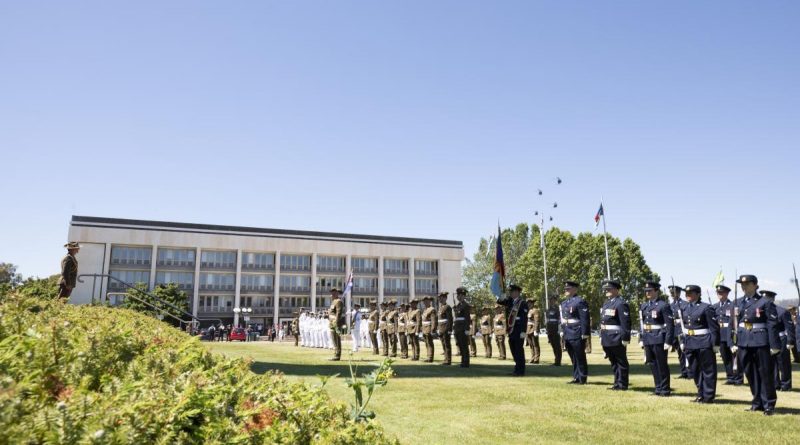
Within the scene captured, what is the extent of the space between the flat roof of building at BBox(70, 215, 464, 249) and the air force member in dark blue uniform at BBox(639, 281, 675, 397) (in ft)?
228

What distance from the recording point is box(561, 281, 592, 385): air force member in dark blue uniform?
11.1 meters

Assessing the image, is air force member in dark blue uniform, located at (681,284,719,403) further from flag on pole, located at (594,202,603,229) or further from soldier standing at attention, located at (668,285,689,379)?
flag on pole, located at (594,202,603,229)

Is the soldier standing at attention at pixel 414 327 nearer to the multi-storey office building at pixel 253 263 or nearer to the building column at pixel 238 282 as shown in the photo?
the multi-storey office building at pixel 253 263

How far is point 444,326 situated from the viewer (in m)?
16.1

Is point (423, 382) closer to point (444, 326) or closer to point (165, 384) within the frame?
point (444, 326)

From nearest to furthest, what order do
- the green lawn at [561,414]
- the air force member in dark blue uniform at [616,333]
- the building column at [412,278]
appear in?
the green lawn at [561,414] → the air force member in dark blue uniform at [616,333] → the building column at [412,278]

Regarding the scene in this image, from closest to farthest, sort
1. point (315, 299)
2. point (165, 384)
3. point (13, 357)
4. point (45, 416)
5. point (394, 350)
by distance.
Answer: point (45, 416), point (165, 384), point (13, 357), point (394, 350), point (315, 299)

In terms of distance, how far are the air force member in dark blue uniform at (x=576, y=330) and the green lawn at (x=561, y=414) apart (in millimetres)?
369

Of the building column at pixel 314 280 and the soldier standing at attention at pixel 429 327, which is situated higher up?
the building column at pixel 314 280

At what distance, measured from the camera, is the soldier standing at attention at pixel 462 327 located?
14711 millimetres

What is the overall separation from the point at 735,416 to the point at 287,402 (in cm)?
765

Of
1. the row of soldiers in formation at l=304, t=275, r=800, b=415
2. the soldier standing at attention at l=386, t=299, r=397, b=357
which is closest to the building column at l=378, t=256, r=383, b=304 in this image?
the soldier standing at attention at l=386, t=299, r=397, b=357

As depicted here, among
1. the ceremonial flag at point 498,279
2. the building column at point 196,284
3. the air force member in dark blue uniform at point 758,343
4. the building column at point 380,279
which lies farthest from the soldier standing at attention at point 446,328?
the building column at point 380,279

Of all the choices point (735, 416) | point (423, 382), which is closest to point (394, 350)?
point (423, 382)
